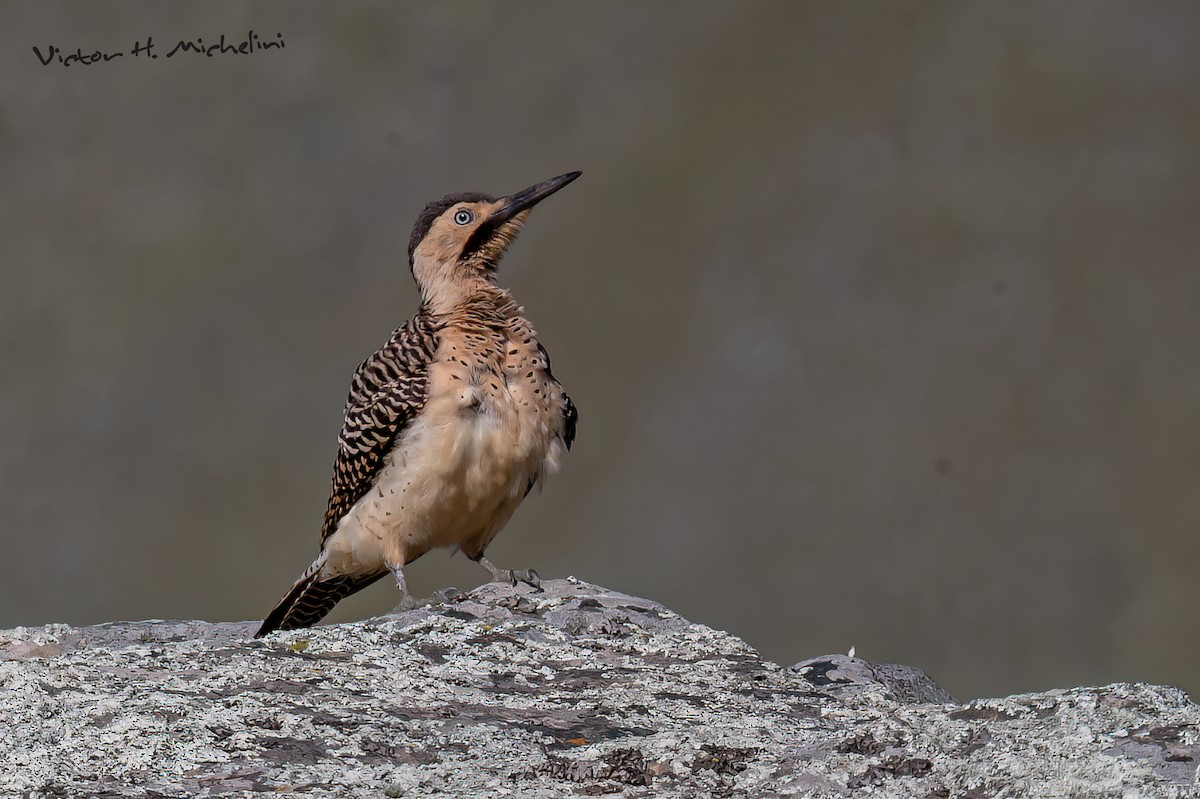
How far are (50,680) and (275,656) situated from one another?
0.63m

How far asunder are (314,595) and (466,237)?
207 cm

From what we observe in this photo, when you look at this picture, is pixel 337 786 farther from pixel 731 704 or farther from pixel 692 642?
pixel 692 642

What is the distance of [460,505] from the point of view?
22.4 feet

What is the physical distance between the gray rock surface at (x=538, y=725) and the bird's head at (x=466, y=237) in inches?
135

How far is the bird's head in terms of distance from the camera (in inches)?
301


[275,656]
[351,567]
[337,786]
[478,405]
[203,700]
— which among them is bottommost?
[337,786]

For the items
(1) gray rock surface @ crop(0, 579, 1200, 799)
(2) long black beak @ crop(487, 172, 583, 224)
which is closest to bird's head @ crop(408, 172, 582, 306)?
(2) long black beak @ crop(487, 172, 583, 224)

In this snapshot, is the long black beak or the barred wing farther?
the long black beak

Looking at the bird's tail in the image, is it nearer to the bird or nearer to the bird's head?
the bird

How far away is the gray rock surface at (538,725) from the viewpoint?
2.95 meters

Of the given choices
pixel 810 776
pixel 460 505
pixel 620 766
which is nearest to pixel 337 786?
pixel 620 766

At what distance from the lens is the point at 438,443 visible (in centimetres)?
Result: 673

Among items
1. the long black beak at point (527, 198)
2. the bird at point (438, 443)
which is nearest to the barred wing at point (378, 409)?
the bird at point (438, 443)

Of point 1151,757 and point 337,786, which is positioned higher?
point 1151,757
